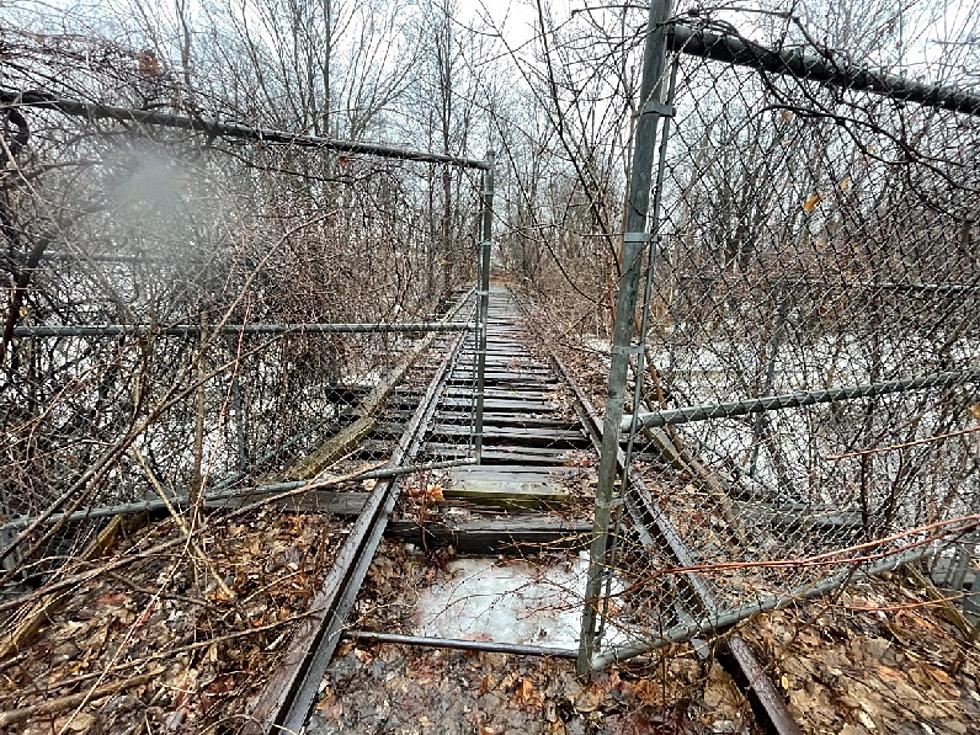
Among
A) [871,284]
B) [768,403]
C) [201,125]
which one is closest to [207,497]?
[201,125]

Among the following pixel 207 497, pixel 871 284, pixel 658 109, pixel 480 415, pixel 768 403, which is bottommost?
pixel 207 497

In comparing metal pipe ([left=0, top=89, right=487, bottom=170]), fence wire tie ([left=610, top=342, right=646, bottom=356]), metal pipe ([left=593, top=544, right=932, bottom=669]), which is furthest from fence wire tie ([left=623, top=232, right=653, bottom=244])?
metal pipe ([left=0, top=89, right=487, bottom=170])

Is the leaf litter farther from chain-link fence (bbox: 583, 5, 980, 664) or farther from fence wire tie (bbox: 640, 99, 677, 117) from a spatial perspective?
fence wire tie (bbox: 640, 99, 677, 117)

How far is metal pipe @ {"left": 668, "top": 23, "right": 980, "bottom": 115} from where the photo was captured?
1.51m

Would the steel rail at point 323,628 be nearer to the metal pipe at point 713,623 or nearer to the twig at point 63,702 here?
the twig at point 63,702

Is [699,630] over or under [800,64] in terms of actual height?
under

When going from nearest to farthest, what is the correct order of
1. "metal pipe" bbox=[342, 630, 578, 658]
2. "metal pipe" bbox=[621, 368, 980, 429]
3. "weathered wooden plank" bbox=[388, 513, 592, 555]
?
"metal pipe" bbox=[621, 368, 980, 429]
"metal pipe" bbox=[342, 630, 578, 658]
"weathered wooden plank" bbox=[388, 513, 592, 555]

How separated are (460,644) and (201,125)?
3.25 m

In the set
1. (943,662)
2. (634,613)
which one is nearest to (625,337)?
(634,613)

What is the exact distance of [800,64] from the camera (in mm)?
1646

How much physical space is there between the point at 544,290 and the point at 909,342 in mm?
13011

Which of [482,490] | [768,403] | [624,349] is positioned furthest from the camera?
[482,490]

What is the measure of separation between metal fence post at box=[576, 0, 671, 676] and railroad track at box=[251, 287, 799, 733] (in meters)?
0.84

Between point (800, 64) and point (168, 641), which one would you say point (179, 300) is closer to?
point (168, 641)
